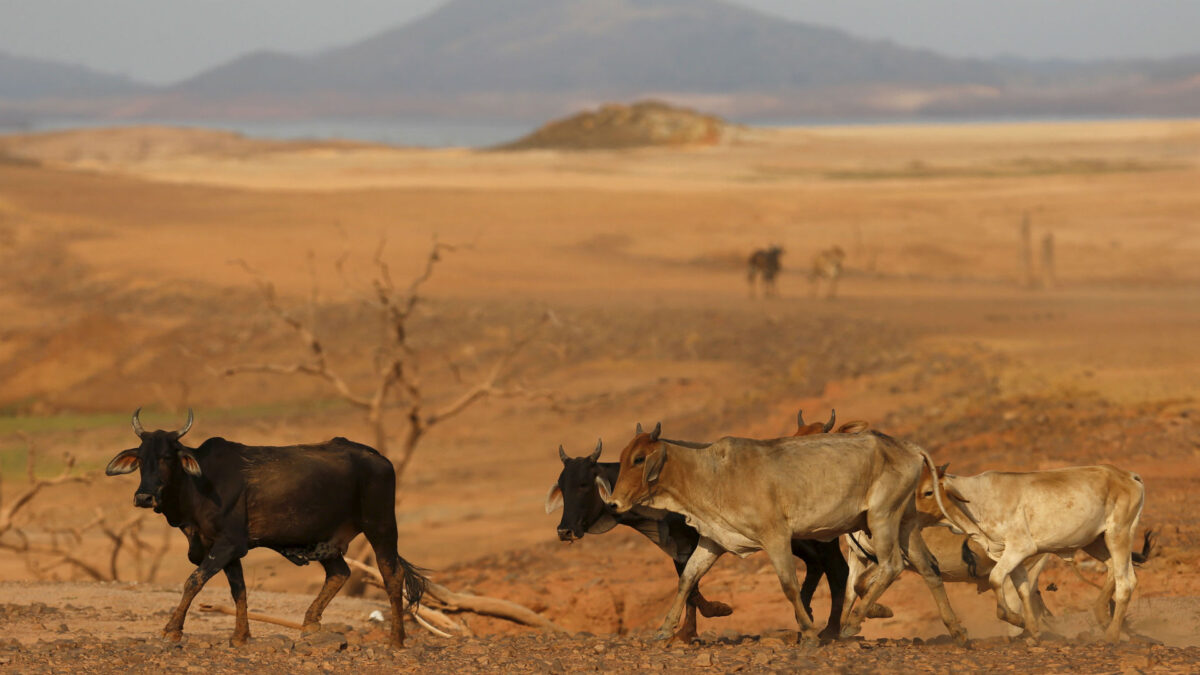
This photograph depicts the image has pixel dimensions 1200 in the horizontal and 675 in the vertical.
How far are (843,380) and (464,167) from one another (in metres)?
62.3

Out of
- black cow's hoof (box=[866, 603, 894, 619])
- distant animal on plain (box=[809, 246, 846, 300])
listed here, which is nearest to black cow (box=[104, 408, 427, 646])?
black cow's hoof (box=[866, 603, 894, 619])

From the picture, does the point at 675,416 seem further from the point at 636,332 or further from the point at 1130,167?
the point at 1130,167

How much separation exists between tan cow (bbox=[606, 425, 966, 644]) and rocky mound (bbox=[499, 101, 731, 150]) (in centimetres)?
8976

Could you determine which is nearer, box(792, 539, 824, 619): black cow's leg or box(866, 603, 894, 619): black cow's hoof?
box(866, 603, 894, 619): black cow's hoof

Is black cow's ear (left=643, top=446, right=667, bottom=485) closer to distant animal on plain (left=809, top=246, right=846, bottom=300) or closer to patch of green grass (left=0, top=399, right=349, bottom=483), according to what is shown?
patch of green grass (left=0, top=399, right=349, bottom=483)

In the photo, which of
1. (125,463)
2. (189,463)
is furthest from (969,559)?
(125,463)

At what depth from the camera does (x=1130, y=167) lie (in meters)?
74.9

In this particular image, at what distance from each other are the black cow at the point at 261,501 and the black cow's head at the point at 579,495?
1402 millimetres

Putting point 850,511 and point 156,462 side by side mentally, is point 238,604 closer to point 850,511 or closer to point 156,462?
point 156,462

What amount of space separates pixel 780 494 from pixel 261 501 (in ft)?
11.0

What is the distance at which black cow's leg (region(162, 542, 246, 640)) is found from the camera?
31.6 ft

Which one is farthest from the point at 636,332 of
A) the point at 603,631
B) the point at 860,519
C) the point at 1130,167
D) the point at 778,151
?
the point at 778,151

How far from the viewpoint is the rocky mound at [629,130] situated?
10056 centimetres

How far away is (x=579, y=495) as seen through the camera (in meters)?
9.66
